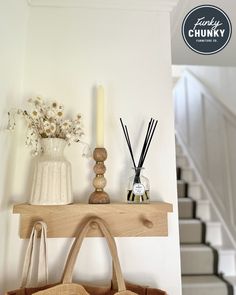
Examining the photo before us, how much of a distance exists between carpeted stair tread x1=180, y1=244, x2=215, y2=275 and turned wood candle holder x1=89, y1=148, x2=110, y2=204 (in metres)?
1.21

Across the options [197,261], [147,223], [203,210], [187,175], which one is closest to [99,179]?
[147,223]

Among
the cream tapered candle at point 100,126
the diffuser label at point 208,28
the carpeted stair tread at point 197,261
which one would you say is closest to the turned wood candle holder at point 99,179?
the cream tapered candle at point 100,126

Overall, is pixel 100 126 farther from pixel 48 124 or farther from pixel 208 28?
pixel 208 28

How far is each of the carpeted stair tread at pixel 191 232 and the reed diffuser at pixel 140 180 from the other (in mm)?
1293

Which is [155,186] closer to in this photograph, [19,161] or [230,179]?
[19,161]

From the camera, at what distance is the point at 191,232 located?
1894mm

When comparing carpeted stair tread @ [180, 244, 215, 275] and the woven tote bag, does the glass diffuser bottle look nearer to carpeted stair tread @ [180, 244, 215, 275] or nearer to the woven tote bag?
the woven tote bag

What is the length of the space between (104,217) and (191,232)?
1373mm

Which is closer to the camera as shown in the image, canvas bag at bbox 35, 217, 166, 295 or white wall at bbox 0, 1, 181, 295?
canvas bag at bbox 35, 217, 166, 295

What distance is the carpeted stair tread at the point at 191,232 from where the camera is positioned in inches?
74.1

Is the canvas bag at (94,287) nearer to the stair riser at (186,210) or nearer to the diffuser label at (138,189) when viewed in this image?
the diffuser label at (138,189)

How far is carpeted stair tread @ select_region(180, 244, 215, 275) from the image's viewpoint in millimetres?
1643

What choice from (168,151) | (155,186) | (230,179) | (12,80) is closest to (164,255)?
(155,186)

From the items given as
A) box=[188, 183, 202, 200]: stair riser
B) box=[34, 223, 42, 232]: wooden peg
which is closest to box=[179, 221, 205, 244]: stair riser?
box=[188, 183, 202, 200]: stair riser
